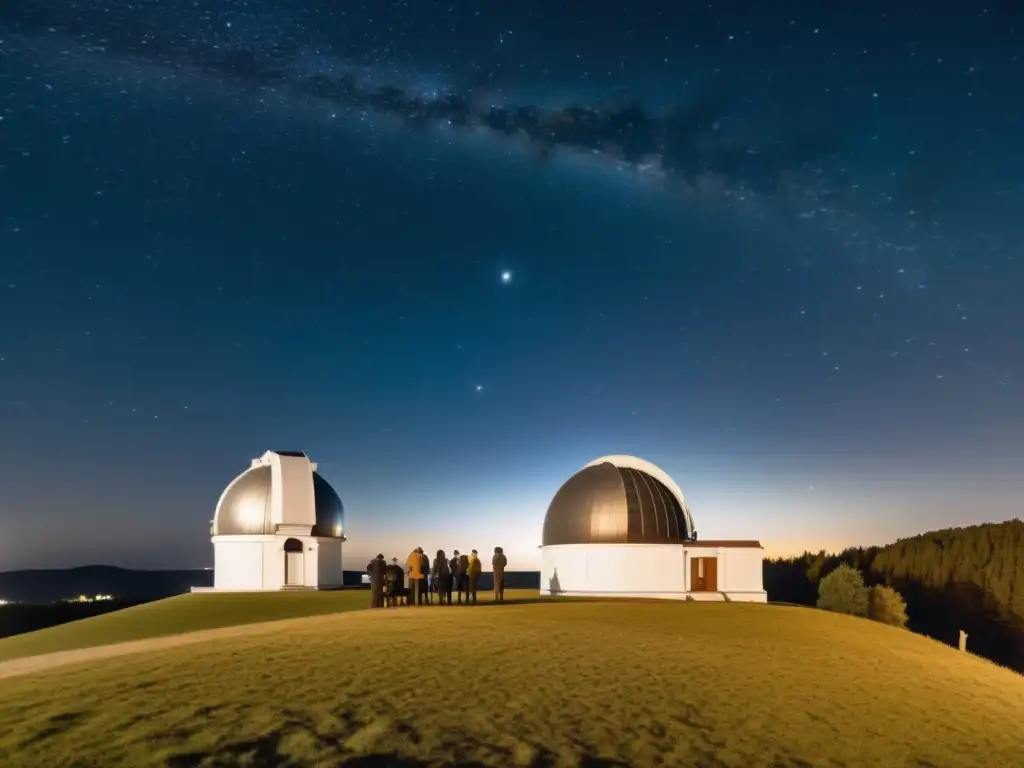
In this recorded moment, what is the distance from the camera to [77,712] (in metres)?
13.7

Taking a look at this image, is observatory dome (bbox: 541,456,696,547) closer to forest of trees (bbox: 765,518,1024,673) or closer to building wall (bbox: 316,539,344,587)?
building wall (bbox: 316,539,344,587)

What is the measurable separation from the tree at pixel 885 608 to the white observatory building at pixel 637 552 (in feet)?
17.8

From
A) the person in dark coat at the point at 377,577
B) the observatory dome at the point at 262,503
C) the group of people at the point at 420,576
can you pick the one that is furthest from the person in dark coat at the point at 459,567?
the observatory dome at the point at 262,503

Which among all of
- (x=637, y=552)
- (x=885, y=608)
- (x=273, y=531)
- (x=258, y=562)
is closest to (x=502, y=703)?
(x=637, y=552)

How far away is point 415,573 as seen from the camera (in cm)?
3025

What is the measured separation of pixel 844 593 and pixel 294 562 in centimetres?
2862

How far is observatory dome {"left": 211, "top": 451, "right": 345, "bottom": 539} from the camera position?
155 ft

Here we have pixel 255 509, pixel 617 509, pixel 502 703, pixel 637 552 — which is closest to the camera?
pixel 502 703

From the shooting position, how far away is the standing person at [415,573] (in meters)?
30.2

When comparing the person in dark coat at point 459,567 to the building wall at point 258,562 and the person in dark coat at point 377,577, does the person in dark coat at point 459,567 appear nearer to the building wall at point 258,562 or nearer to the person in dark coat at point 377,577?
the person in dark coat at point 377,577

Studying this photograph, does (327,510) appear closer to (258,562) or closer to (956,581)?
(258,562)

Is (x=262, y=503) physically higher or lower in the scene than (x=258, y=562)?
higher

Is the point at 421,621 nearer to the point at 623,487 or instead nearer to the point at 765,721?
the point at 765,721

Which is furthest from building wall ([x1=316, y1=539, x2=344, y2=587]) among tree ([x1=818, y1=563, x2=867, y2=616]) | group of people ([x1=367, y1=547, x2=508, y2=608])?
tree ([x1=818, y1=563, x2=867, y2=616])
